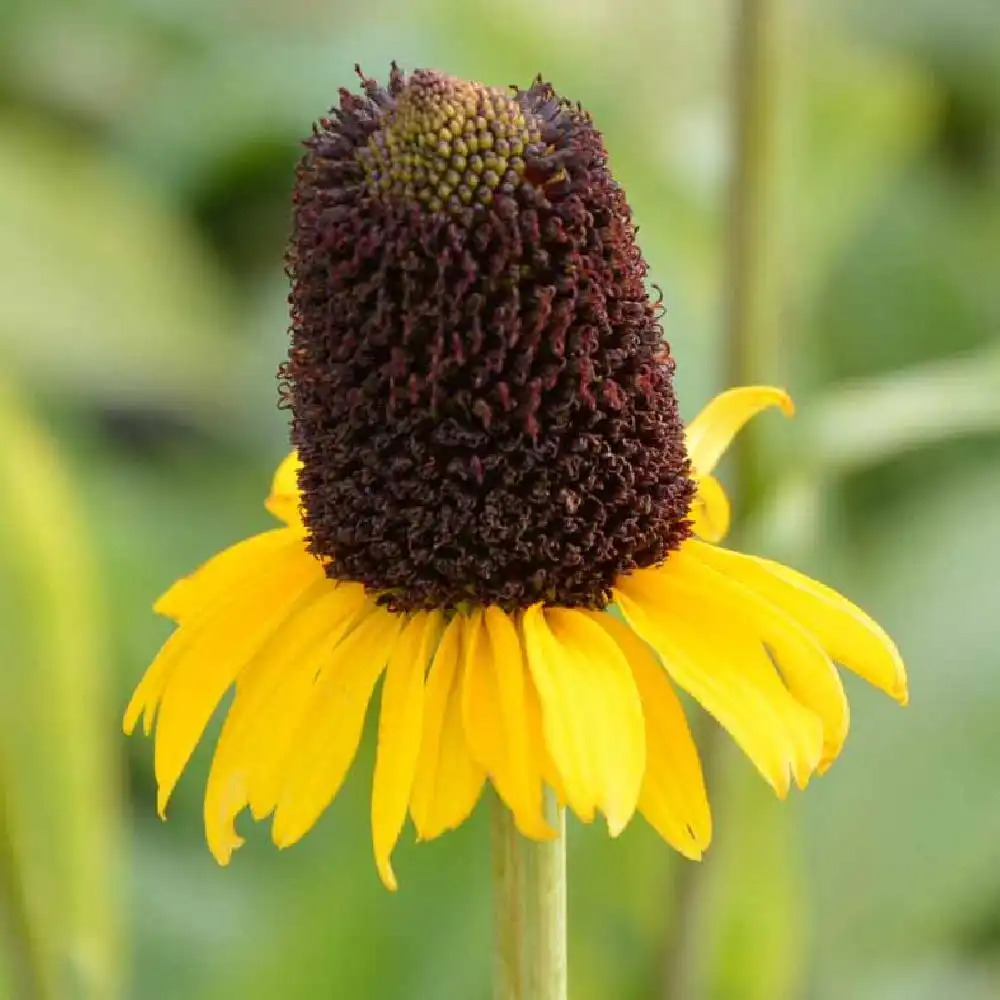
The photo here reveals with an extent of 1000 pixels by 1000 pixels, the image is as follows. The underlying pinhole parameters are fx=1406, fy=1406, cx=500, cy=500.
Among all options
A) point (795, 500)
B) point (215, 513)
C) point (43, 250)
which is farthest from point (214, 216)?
point (795, 500)

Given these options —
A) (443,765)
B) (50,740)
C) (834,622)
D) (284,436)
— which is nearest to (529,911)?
(443,765)

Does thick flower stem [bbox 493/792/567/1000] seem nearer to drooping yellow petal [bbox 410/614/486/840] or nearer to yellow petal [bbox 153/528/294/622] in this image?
drooping yellow petal [bbox 410/614/486/840]

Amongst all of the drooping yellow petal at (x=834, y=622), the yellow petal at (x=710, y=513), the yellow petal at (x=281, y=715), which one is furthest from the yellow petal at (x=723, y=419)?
the yellow petal at (x=281, y=715)

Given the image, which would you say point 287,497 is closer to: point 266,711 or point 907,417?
point 266,711

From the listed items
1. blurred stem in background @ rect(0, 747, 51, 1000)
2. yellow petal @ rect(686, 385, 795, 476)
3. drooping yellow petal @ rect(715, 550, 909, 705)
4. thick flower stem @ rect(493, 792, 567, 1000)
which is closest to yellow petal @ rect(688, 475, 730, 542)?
yellow petal @ rect(686, 385, 795, 476)

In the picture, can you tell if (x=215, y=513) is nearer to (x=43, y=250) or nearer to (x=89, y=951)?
(x=43, y=250)

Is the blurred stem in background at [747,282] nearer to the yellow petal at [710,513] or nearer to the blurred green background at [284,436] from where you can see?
the blurred green background at [284,436]
